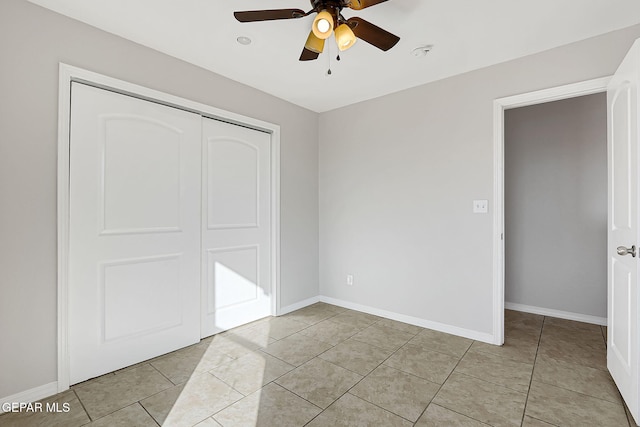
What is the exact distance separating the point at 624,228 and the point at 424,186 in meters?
1.54

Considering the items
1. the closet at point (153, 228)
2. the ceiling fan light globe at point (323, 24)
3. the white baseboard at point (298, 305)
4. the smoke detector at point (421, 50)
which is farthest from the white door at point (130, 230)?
the smoke detector at point (421, 50)

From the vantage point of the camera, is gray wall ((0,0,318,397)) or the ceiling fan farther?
gray wall ((0,0,318,397))

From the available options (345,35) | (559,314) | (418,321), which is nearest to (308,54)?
(345,35)

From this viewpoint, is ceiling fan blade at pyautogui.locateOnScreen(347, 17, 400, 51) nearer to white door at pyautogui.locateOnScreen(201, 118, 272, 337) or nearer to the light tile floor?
white door at pyautogui.locateOnScreen(201, 118, 272, 337)

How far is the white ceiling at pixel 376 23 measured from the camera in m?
1.97

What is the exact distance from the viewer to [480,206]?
2.79 meters

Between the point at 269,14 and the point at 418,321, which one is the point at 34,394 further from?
the point at 418,321

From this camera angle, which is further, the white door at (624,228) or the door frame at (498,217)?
the door frame at (498,217)

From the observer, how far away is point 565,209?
3441mm

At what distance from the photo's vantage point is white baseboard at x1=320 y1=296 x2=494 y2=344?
2.82 meters

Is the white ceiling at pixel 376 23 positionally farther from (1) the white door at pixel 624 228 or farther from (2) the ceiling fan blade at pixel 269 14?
(1) the white door at pixel 624 228

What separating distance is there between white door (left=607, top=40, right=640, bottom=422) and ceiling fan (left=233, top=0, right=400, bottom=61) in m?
1.42
